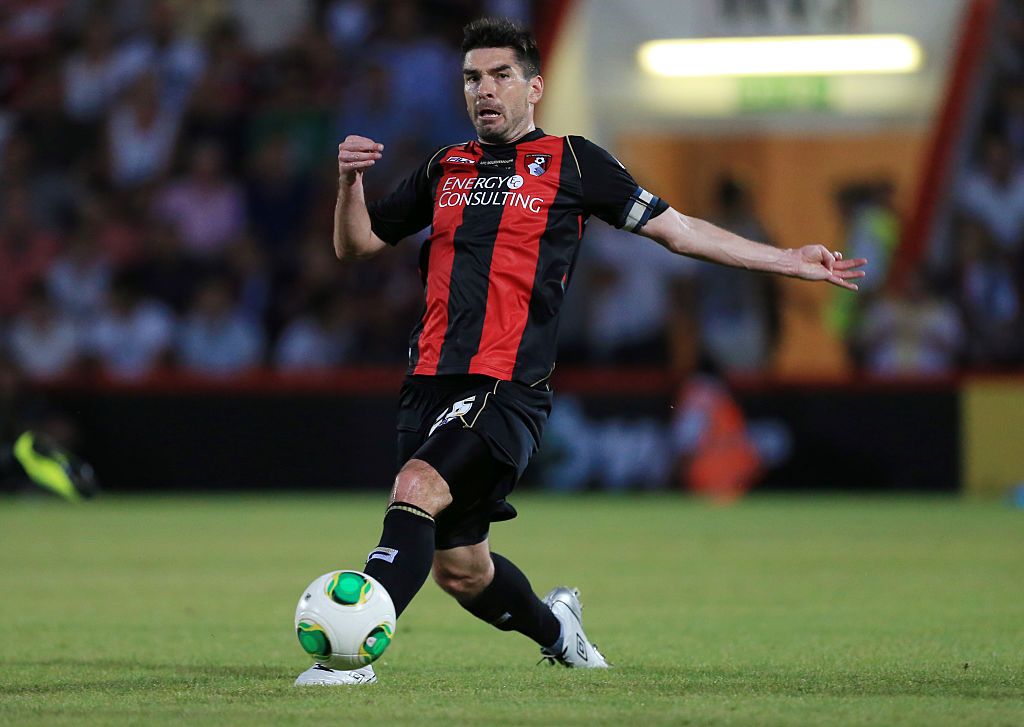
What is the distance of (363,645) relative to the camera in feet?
16.9

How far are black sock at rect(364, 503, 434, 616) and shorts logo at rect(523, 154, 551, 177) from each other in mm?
1272

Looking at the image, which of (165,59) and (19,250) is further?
(165,59)

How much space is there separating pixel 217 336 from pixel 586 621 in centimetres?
1000

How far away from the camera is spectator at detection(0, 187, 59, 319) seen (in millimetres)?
18156

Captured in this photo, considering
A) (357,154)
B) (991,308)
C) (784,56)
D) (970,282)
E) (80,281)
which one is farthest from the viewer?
(80,281)

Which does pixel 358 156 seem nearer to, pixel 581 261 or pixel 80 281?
pixel 581 261

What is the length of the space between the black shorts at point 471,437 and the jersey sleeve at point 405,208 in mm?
569

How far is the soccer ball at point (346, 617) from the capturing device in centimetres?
509

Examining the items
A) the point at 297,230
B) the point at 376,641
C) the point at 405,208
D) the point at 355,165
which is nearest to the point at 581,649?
the point at 376,641

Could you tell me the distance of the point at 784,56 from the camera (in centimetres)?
1762

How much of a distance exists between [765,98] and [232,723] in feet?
47.1

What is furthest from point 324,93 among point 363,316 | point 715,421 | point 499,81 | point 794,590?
point 499,81

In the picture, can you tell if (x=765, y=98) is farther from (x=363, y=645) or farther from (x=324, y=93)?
(x=363, y=645)

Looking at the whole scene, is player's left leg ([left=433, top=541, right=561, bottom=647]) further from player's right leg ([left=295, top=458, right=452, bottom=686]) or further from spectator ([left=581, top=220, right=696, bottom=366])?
spectator ([left=581, top=220, right=696, bottom=366])
